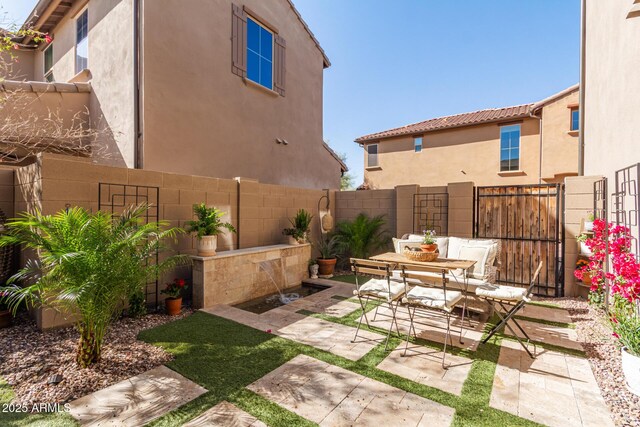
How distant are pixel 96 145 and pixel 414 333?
25.5ft

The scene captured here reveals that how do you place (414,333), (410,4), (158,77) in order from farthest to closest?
(410,4), (158,77), (414,333)

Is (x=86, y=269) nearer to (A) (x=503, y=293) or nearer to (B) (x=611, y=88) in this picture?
(A) (x=503, y=293)

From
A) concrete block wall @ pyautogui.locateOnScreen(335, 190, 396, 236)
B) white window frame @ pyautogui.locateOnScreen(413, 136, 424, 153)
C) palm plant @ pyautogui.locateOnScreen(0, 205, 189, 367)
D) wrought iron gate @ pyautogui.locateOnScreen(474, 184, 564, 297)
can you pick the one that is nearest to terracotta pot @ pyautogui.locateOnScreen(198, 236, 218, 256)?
palm plant @ pyautogui.locateOnScreen(0, 205, 189, 367)

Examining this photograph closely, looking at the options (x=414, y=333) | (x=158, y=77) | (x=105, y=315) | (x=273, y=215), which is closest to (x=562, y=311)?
(x=414, y=333)

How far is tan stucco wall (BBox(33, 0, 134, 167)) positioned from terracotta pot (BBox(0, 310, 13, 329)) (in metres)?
3.35

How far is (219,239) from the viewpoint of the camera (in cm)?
579

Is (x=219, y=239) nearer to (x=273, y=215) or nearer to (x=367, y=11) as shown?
(x=273, y=215)

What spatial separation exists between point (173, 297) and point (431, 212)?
5817 mm

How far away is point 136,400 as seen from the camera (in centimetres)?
250

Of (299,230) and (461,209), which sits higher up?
(461,209)

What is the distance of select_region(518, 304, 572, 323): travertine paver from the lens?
4578 millimetres

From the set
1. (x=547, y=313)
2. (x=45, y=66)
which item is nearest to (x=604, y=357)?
(x=547, y=313)

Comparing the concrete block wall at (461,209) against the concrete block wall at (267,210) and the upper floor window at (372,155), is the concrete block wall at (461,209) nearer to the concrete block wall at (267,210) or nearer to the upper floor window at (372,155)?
the concrete block wall at (267,210)

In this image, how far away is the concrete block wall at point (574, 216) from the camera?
5.39 metres
